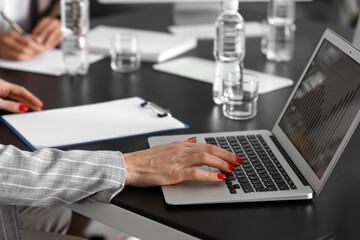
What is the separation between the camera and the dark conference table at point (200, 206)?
87 cm

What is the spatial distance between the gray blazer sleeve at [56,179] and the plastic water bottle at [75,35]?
2.30 feet

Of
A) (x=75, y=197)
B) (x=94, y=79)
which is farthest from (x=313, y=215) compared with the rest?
(x=94, y=79)

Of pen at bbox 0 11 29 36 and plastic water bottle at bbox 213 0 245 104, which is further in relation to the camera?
pen at bbox 0 11 29 36

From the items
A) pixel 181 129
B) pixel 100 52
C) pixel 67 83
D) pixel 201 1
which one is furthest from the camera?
pixel 201 1

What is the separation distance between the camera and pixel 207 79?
161 cm

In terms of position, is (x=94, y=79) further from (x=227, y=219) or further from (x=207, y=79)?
(x=227, y=219)

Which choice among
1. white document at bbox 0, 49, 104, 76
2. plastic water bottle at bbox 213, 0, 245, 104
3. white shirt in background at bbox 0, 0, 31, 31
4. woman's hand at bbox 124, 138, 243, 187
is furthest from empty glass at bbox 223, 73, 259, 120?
white shirt in background at bbox 0, 0, 31, 31

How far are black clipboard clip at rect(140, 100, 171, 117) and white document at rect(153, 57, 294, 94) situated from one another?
0.88 ft

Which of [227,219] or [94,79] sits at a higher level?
[227,219]

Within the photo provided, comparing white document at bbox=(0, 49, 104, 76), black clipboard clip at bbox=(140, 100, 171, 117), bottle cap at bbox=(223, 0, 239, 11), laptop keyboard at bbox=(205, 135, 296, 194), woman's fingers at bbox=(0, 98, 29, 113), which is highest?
bottle cap at bbox=(223, 0, 239, 11)

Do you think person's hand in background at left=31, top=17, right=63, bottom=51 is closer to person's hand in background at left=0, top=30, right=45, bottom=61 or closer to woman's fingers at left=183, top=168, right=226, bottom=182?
person's hand in background at left=0, top=30, right=45, bottom=61

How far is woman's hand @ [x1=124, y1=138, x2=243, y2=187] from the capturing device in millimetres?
982

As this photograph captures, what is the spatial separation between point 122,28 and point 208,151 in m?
1.21

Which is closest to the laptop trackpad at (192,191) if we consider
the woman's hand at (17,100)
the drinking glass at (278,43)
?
the woman's hand at (17,100)
